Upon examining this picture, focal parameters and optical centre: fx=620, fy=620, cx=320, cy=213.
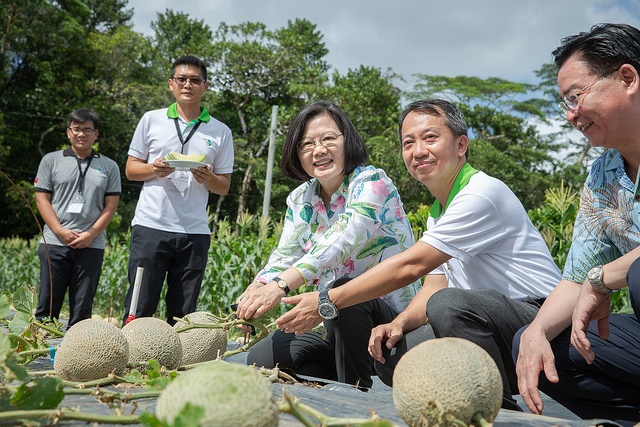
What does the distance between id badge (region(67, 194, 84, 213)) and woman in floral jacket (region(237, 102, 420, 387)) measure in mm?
2473

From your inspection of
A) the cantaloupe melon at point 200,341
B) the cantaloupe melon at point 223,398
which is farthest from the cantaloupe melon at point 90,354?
the cantaloupe melon at point 223,398

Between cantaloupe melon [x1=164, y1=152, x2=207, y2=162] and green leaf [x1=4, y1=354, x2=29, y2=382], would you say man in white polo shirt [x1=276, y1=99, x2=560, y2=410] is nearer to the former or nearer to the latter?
green leaf [x1=4, y1=354, x2=29, y2=382]

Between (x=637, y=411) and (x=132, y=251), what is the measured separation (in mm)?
3214

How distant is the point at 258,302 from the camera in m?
2.63

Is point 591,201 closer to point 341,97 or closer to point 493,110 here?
point 341,97

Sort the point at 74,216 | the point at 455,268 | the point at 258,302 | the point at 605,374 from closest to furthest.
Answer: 1. the point at 605,374
2. the point at 258,302
3. the point at 455,268
4. the point at 74,216

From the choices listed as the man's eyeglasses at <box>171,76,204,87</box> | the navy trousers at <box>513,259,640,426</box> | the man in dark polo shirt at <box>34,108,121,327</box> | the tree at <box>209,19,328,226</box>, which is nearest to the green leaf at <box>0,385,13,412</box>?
the navy trousers at <box>513,259,640,426</box>

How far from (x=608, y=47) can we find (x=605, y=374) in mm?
1174

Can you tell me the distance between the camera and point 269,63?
88.2 ft

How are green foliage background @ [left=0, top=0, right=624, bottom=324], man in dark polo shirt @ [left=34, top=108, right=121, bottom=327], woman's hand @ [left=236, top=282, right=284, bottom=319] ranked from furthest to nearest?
green foliage background @ [left=0, top=0, right=624, bottom=324], man in dark polo shirt @ [left=34, top=108, right=121, bottom=327], woman's hand @ [left=236, top=282, right=284, bottom=319]

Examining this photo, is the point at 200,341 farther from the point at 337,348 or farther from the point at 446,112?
the point at 446,112

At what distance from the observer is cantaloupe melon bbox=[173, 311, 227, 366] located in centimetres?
269

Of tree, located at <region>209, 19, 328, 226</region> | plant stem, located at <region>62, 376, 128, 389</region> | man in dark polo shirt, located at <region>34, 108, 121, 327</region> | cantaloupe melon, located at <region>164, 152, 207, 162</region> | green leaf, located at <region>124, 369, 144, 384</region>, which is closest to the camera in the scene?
plant stem, located at <region>62, 376, 128, 389</region>

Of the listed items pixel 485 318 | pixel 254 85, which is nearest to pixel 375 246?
pixel 485 318
